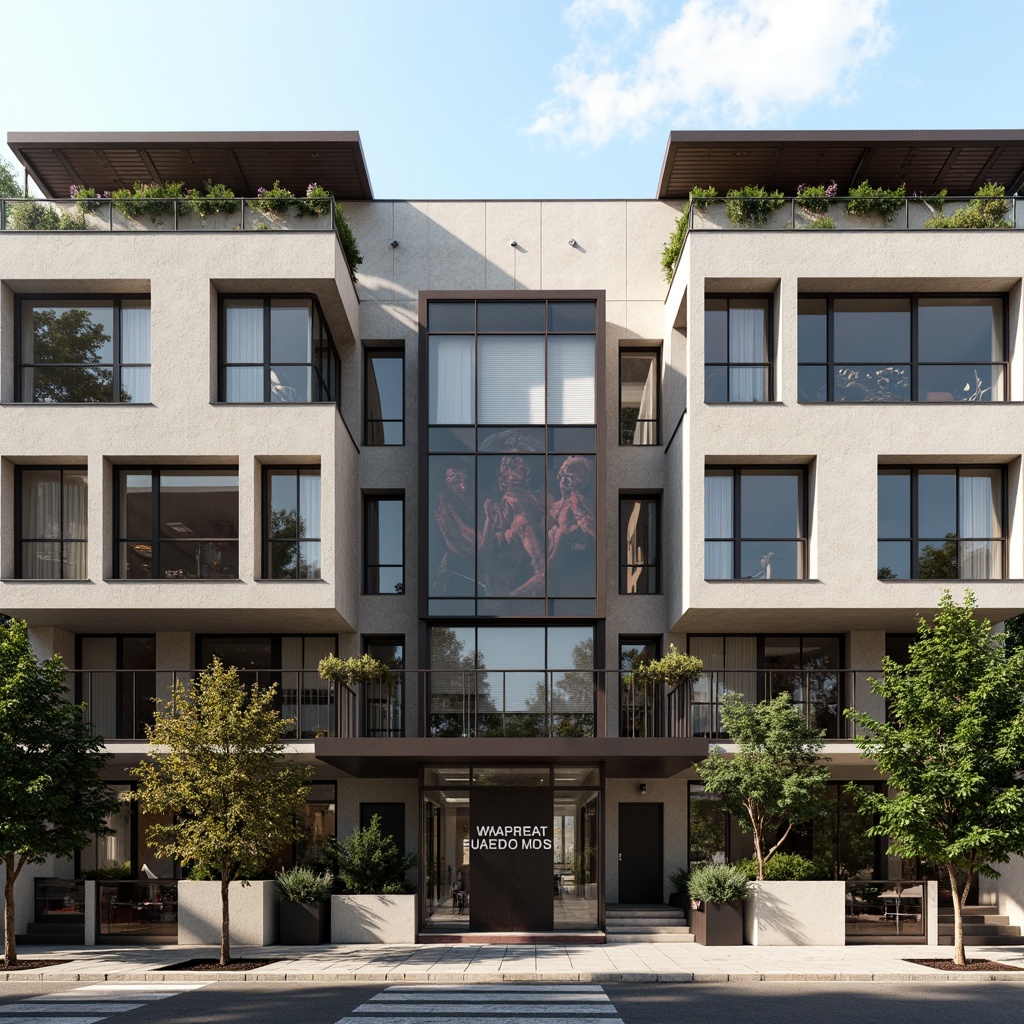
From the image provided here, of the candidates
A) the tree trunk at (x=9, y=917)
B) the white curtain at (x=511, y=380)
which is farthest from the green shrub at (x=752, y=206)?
the tree trunk at (x=9, y=917)

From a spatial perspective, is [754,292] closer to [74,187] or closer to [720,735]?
[720,735]

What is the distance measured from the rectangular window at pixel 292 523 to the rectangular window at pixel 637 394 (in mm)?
8669

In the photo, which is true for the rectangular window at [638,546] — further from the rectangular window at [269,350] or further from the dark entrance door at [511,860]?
the rectangular window at [269,350]

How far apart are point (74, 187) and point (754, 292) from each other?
57.0ft

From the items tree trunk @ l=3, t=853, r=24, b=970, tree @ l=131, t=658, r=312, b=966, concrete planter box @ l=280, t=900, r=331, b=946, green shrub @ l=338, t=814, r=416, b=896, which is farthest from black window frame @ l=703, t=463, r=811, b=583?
tree trunk @ l=3, t=853, r=24, b=970

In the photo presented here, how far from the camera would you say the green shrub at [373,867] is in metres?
23.4

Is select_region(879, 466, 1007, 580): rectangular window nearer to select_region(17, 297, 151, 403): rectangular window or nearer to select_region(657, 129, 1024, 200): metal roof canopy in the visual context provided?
select_region(657, 129, 1024, 200): metal roof canopy

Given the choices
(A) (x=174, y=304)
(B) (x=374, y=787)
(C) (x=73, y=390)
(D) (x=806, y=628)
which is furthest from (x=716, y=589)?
(C) (x=73, y=390)

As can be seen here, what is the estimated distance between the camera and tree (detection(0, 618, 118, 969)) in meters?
20.6

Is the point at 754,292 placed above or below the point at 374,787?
above

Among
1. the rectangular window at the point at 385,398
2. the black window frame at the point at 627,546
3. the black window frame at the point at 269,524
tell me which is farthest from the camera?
the rectangular window at the point at 385,398

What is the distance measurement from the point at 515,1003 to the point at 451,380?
1512 cm

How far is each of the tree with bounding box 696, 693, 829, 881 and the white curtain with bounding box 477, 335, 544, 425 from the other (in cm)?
863

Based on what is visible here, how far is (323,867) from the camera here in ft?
83.4
